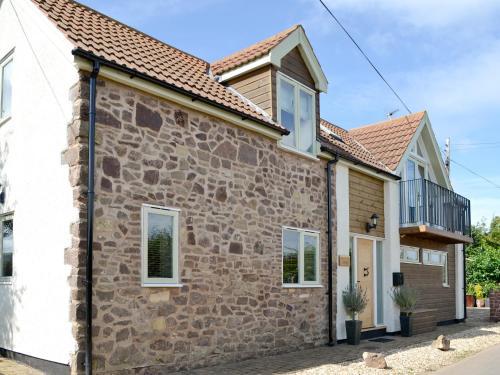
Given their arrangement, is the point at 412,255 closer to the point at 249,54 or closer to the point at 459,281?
the point at 459,281

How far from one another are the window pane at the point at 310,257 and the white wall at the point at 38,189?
19.4ft

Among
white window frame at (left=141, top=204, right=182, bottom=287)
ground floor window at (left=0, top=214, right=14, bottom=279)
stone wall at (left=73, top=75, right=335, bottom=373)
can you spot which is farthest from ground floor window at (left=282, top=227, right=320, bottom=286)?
ground floor window at (left=0, top=214, right=14, bottom=279)

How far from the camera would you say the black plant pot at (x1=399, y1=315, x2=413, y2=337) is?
14.8 meters

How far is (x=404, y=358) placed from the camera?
10.8 metres

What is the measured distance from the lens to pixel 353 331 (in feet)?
42.1

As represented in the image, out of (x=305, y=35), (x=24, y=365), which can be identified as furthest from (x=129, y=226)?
(x=305, y=35)

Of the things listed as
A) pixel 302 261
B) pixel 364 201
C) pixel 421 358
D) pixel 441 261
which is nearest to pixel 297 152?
pixel 302 261

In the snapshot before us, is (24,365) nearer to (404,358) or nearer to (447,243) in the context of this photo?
(404,358)

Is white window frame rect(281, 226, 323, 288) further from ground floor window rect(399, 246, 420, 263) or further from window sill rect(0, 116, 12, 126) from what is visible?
window sill rect(0, 116, 12, 126)

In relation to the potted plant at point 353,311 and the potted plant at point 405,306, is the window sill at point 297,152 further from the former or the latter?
the potted plant at point 405,306

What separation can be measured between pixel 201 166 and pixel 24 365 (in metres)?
4.28

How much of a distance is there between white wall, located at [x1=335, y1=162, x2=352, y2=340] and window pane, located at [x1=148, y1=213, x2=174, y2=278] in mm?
5540

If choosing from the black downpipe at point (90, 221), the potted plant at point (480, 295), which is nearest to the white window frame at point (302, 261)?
the black downpipe at point (90, 221)

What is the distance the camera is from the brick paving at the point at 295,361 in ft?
28.3
